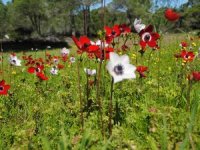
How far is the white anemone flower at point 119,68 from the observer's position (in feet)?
8.46

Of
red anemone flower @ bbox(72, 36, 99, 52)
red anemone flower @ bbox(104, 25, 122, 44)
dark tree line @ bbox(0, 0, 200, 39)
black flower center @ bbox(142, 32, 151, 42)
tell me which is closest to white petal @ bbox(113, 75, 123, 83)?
red anemone flower @ bbox(72, 36, 99, 52)

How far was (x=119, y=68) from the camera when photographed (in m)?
2.62

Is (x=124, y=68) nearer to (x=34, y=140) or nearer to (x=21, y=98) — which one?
(x=34, y=140)

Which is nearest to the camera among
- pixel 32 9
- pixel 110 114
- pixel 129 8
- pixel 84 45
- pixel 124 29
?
pixel 110 114

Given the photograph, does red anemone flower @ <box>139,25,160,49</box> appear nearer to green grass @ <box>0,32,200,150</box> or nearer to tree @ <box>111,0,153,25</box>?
green grass @ <box>0,32,200,150</box>

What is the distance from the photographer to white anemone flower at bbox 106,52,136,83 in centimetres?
258

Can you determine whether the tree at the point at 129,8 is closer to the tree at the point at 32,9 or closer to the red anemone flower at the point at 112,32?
the tree at the point at 32,9

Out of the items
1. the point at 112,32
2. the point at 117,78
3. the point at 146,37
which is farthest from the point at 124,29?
the point at 117,78

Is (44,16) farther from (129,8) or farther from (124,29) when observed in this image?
(124,29)

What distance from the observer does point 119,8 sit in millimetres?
74312

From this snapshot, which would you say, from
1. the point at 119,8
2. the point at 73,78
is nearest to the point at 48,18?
the point at 119,8

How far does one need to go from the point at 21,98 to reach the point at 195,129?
105 inches

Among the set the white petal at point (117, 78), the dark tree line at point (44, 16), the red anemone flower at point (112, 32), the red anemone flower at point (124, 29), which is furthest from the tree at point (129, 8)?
the white petal at point (117, 78)

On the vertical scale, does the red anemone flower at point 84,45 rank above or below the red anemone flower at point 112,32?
below
